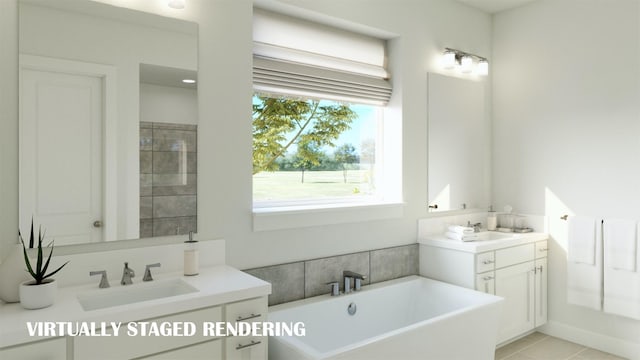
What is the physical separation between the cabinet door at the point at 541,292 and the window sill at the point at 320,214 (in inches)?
54.8

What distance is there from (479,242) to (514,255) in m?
0.38

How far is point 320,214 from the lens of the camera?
303cm

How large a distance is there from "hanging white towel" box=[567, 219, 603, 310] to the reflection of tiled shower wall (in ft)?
10.1

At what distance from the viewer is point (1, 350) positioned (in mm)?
1466

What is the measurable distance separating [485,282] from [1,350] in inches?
118

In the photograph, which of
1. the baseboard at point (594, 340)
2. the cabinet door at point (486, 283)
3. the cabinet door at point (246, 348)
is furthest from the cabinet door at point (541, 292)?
the cabinet door at point (246, 348)

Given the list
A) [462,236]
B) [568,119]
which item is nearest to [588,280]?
[462,236]

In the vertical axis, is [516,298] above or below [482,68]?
below

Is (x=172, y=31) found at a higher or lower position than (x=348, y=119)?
higher

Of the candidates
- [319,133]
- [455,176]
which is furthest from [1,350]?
[455,176]

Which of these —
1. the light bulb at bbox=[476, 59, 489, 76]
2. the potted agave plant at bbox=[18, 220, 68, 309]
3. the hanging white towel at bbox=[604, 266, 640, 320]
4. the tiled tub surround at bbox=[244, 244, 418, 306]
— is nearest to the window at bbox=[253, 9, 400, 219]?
the tiled tub surround at bbox=[244, 244, 418, 306]

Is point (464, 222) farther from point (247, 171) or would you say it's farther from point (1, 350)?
point (1, 350)

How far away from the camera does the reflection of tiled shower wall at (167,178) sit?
232cm

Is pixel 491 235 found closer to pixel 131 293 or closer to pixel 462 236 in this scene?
pixel 462 236
